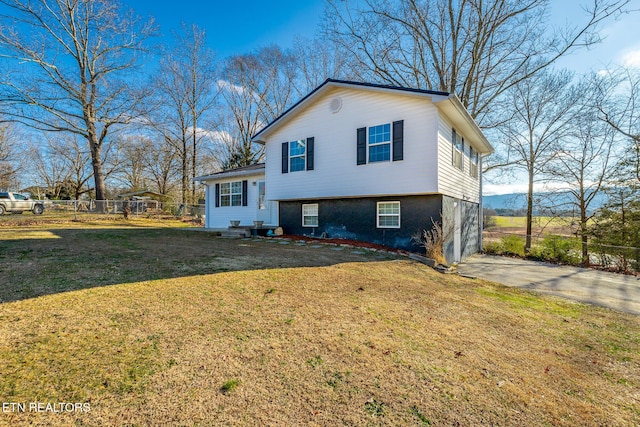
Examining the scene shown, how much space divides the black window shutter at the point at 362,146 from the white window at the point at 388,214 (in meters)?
1.67

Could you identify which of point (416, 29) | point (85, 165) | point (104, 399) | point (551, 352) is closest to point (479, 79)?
point (416, 29)

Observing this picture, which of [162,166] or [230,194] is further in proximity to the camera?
[162,166]

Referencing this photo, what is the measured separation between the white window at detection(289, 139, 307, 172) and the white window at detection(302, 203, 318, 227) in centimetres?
163

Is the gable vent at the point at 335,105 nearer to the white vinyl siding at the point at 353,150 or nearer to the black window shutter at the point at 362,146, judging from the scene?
the white vinyl siding at the point at 353,150

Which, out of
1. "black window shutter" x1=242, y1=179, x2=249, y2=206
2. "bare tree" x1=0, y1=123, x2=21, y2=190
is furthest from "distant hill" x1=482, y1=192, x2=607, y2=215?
"bare tree" x1=0, y1=123, x2=21, y2=190

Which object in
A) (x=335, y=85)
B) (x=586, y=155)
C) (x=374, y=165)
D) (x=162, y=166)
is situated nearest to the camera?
(x=374, y=165)

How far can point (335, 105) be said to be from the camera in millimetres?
11000

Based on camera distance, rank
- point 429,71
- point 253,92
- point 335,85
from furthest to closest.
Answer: point 253,92 → point 429,71 → point 335,85

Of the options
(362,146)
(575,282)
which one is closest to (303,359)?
(362,146)

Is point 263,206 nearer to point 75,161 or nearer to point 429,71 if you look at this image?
point 429,71

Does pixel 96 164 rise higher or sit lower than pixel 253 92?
lower

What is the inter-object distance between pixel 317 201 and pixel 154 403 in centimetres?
1007

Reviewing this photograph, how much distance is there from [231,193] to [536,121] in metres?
19.3

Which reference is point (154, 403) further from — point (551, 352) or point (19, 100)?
point (19, 100)
